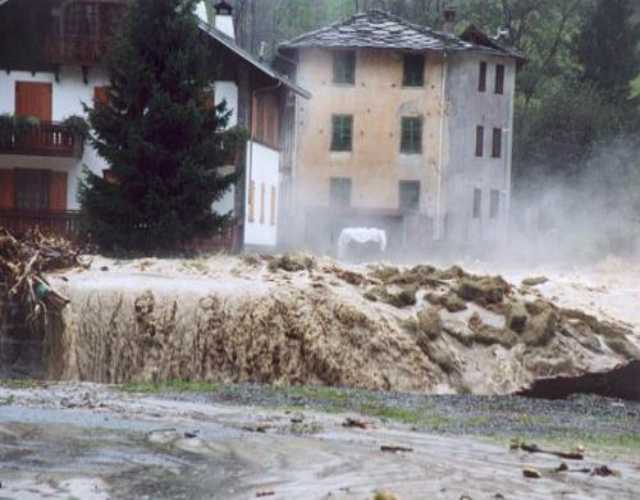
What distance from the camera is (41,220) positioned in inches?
1785

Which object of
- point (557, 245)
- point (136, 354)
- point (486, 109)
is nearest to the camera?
point (136, 354)

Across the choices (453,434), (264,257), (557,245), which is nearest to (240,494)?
(453,434)

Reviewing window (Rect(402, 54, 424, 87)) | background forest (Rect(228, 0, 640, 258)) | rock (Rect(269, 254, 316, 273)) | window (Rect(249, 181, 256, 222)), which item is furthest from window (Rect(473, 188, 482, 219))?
rock (Rect(269, 254, 316, 273))

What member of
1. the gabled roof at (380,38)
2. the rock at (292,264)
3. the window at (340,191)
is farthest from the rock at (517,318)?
the gabled roof at (380,38)

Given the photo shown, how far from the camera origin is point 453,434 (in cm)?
2036

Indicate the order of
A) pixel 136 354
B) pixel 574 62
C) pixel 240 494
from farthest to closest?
1. pixel 574 62
2. pixel 136 354
3. pixel 240 494

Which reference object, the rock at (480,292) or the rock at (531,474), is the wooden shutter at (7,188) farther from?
the rock at (531,474)

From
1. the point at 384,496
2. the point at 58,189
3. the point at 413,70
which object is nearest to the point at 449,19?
the point at 413,70

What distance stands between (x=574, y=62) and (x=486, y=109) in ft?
53.5

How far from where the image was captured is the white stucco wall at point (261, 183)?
169 feet

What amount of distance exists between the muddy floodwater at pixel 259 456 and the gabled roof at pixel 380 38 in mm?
48538

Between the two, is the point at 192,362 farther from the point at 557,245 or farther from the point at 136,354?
the point at 557,245

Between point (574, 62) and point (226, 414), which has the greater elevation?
point (574, 62)

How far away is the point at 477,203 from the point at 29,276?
4671 cm
